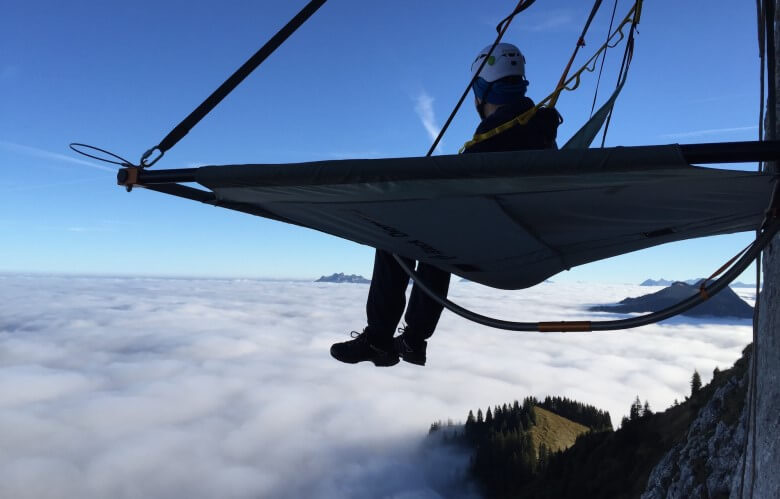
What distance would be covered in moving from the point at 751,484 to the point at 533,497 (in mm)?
79874

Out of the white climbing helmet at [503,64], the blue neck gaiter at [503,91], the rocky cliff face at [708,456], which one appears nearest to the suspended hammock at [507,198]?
the blue neck gaiter at [503,91]

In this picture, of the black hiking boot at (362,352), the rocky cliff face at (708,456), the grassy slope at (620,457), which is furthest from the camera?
the grassy slope at (620,457)

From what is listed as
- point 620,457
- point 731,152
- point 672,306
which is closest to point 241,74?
point 731,152

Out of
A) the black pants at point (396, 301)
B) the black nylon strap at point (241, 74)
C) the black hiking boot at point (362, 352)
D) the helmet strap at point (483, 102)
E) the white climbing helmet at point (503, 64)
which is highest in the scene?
the white climbing helmet at point (503, 64)

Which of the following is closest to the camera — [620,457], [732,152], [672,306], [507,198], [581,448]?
[732,152]

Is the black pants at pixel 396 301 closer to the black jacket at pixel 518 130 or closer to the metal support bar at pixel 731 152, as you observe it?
the black jacket at pixel 518 130

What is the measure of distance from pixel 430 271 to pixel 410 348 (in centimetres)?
79

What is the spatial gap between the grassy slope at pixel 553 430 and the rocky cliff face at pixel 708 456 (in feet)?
198

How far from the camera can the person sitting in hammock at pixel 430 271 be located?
3.64m

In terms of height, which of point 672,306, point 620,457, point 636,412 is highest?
point 672,306

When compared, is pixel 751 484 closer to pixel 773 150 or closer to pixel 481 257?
pixel 481 257

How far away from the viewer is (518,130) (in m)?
3.60

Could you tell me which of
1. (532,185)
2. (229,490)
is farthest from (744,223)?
(229,490)

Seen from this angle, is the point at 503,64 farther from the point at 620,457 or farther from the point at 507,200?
the point at 620,457
